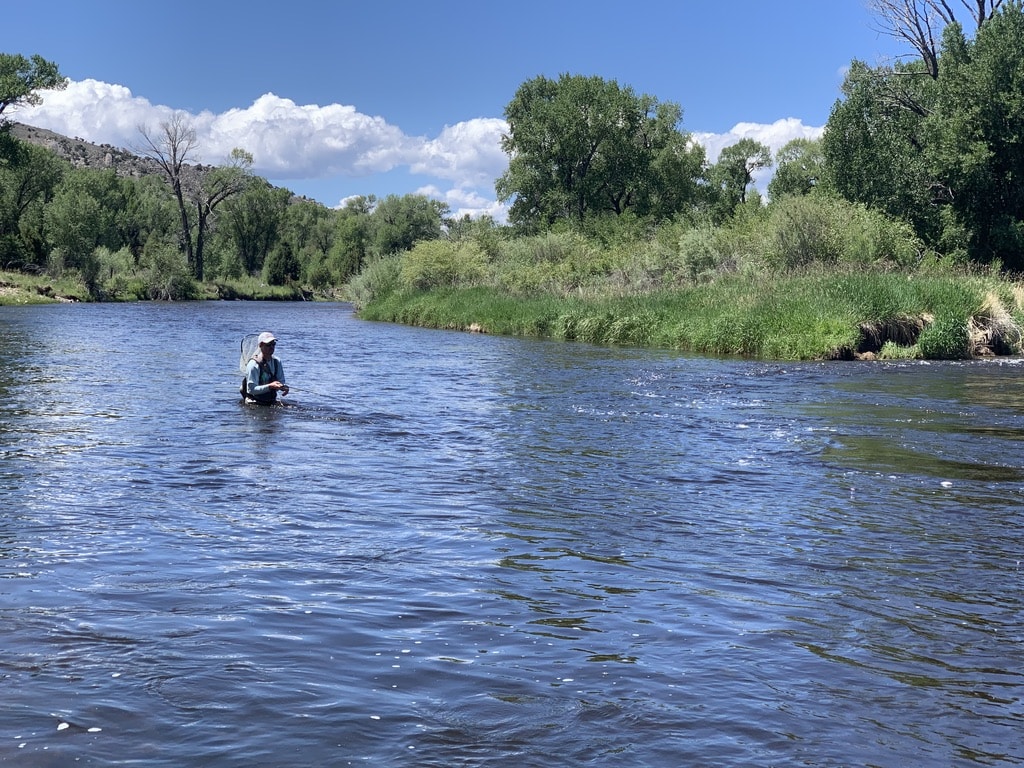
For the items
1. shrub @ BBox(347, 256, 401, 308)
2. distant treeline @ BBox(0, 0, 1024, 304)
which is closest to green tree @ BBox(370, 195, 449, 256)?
distant treeline @ BBox(0, 0, 1024, 304)

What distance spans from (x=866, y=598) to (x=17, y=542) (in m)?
6.75

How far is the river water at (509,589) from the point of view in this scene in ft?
16.4

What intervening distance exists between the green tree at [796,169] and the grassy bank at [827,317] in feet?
179

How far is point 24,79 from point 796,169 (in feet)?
209

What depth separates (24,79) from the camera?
64688 mm

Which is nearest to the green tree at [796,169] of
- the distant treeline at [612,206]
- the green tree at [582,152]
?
the distant treeline at [612,206]

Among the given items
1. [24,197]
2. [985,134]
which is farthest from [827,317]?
[24,197]

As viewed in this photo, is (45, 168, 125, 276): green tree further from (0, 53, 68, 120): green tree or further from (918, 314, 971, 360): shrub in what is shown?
(918, 314, 971, 360): shrub

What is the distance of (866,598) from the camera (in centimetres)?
727

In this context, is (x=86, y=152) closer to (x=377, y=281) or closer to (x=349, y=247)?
(x=349, y=247)

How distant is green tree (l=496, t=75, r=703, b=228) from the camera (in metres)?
75.1

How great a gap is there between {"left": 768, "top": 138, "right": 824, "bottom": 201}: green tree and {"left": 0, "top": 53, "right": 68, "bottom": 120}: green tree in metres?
56.2

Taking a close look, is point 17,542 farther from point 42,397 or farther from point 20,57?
point 20,57

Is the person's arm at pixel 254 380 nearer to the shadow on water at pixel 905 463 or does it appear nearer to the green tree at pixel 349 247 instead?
the shadow on water at pixel 905 463
